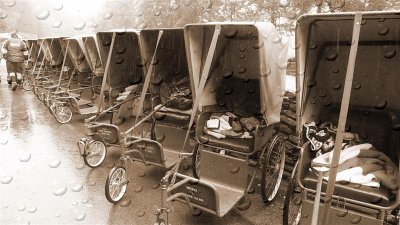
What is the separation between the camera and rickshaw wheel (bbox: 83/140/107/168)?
223 inches

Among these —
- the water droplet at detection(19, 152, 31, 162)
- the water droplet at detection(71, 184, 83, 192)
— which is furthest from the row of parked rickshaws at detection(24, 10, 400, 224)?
the water droplet at detection(19, 152, 31, 162)

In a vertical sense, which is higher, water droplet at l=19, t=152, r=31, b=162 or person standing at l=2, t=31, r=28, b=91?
person standing at l=2, t=31, r=28, b=91

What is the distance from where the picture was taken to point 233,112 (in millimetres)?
5250

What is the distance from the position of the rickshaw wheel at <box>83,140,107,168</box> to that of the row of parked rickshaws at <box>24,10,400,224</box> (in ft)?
0.06

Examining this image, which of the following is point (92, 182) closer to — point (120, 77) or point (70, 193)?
point (70, 193)

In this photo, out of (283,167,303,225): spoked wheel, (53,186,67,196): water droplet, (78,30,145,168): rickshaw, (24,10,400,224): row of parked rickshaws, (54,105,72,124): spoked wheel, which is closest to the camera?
(24,10,400,224): row of parked rickshaws

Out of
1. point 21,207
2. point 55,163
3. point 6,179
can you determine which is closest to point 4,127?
point 55,163

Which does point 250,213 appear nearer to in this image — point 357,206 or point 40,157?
point 357,206

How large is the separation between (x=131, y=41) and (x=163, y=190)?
457 centimetres

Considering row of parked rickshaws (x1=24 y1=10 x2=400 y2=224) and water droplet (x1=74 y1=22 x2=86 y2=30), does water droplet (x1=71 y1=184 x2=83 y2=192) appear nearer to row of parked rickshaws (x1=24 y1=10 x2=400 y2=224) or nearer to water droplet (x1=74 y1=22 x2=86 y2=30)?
row of parked rickshaws (x1=24 y1=10 x2=400 y2=224)

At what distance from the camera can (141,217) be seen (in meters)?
4.10

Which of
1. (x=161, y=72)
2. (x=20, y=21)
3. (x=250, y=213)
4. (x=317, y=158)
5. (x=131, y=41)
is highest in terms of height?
(x=20, y=21)

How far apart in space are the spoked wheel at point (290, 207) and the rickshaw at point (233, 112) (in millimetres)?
384

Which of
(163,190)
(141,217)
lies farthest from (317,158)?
(141,217)
